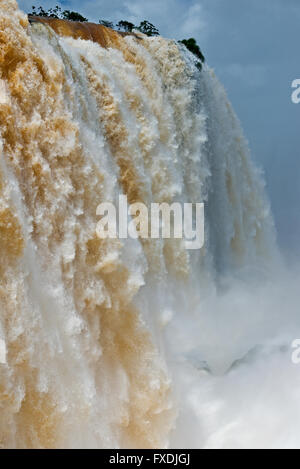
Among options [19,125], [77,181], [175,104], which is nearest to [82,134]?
[77,181]

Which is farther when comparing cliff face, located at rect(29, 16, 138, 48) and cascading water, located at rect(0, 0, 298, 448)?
cliff face, located at rect(29, 16, 138, 48)

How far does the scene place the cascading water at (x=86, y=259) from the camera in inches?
208

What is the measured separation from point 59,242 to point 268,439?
11.5ft

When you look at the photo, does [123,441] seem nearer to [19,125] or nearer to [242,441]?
[242,441]

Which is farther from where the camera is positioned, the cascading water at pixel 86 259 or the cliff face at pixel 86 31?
the cliff face at pixel 86 31

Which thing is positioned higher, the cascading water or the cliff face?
the cliff face

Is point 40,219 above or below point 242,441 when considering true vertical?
above

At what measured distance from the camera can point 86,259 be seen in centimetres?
634

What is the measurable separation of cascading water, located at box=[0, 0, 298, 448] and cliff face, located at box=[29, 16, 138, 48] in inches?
1.5

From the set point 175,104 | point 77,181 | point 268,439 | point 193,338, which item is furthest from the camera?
point 175,104

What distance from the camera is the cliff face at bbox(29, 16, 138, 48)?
29.7ft

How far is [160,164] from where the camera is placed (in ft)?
28.9

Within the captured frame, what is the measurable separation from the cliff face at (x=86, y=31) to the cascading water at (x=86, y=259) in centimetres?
4

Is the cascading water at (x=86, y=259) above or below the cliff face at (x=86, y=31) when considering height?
below
